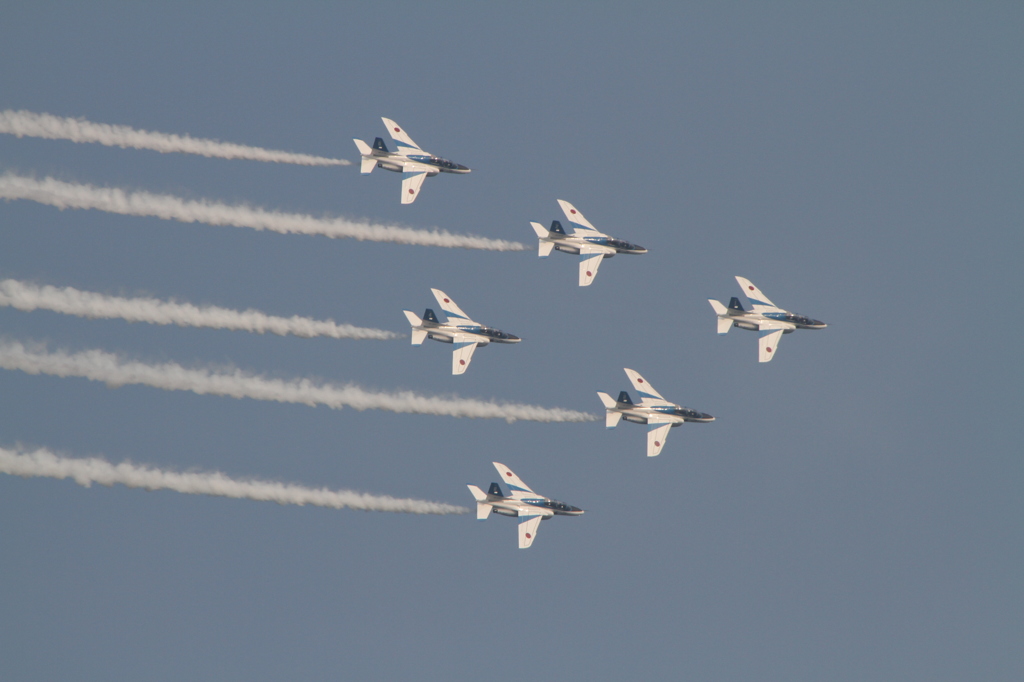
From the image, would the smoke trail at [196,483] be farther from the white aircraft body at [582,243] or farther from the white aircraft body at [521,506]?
the white aircraft body at [582,243]

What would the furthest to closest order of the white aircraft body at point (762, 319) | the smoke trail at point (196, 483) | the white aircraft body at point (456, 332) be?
the white aircraft body at point (762, 319) → the white aircraft body at point (456, 332) → the smoke trail at point (196, 483)

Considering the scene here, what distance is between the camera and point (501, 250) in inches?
3718

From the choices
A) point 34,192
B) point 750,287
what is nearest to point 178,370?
point 34,192

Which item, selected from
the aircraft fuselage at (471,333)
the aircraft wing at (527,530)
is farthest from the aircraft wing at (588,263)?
the aircraft wing at (527,530)

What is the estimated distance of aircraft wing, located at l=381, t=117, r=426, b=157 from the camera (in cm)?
9581

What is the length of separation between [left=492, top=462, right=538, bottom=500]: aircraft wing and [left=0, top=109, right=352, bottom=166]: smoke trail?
66.9ft

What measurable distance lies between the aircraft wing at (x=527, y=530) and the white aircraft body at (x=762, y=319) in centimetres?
1579

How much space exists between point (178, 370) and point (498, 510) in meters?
21.2

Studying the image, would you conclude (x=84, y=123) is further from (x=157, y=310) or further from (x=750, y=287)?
(x=750, y=287)

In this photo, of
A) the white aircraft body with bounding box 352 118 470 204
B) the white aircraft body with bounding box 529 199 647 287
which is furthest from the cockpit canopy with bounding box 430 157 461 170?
the white aircraft body with bounding box 529 199 647 287

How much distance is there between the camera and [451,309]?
94.8m

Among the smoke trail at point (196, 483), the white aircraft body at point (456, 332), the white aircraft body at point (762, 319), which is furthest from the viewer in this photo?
the white aircraft body at point (762, 319)

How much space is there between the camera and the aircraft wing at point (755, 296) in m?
98.0

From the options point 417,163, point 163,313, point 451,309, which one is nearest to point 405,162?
point 417,163
